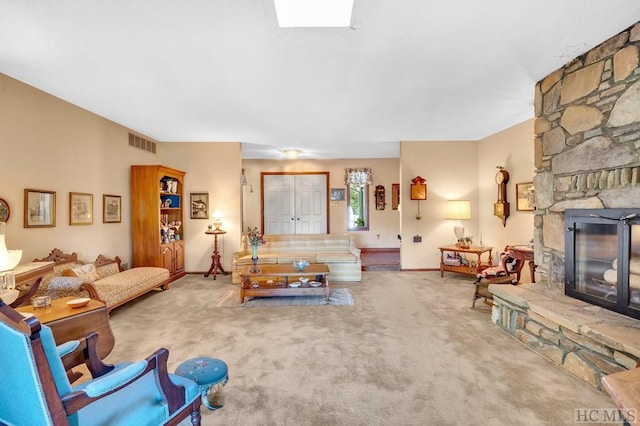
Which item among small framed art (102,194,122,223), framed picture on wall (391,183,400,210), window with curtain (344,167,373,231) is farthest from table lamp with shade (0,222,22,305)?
framed picture on wall (391,183,400,210)

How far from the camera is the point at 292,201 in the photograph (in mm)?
7973

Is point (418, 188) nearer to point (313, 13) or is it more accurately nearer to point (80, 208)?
point (313, 13)

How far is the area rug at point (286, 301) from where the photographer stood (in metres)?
3.93

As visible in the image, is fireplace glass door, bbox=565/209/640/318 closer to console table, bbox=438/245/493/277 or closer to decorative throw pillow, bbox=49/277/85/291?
console table, bbox=438/245/493/277

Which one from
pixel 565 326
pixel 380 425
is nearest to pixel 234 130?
pixel 380 425

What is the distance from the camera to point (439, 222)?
5832mm

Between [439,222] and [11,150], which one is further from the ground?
[11,150]

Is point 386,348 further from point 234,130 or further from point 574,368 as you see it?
point 234,130

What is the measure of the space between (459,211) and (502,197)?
0.75m

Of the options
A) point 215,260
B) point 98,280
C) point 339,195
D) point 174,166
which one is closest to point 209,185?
point 174,166

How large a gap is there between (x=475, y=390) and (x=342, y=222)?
6.10 meters

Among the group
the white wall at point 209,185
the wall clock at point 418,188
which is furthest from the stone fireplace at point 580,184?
the white wall at point 209,185

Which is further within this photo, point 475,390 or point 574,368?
point 574,368

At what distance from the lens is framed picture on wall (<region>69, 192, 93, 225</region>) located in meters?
3.77
